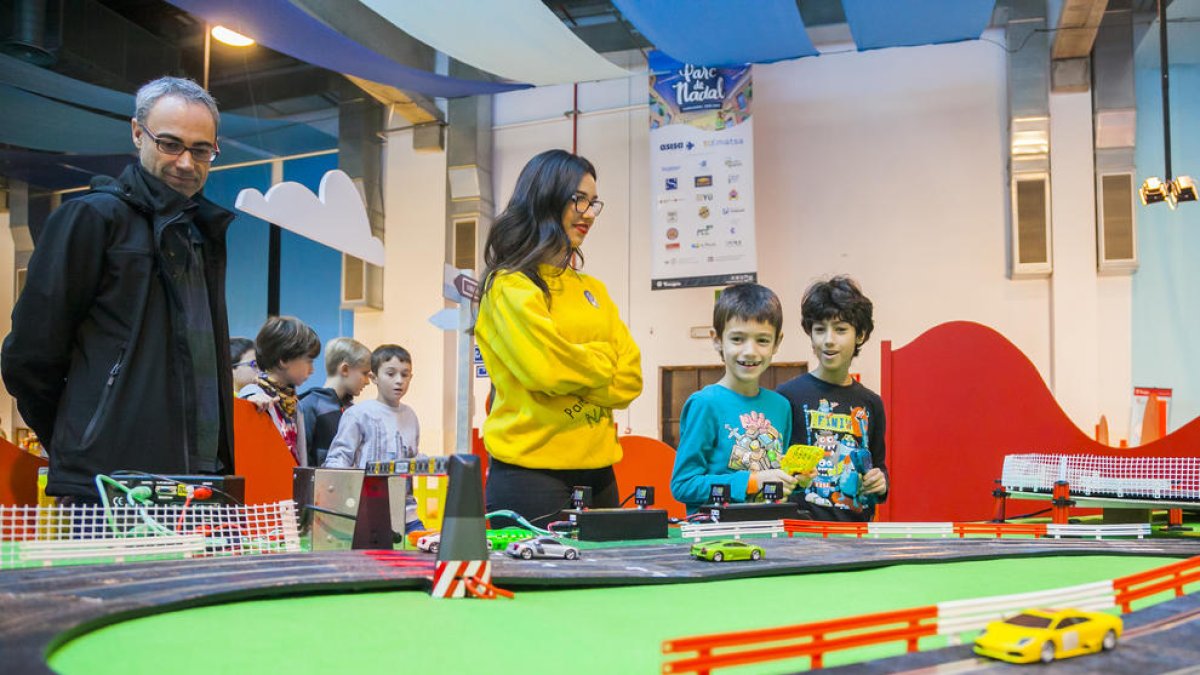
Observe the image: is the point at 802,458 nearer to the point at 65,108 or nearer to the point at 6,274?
the point at 6,274

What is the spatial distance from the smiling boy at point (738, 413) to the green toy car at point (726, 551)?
1151mm

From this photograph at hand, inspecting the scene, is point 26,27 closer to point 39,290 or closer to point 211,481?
point 39,290

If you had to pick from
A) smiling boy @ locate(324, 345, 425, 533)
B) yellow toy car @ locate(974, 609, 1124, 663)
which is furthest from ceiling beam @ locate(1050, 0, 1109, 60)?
yellow toy car @ locate(974, 609, 1124, 663)

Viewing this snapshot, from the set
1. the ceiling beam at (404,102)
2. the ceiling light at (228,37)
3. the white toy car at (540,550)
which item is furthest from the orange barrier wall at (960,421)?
the ceiling beam at (404,102)

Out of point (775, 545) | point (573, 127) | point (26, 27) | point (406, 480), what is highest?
point (573, 127)

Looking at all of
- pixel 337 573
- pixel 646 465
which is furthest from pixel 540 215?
pixel 646 465

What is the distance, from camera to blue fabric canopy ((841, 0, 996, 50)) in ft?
24.6

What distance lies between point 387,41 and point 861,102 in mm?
4796

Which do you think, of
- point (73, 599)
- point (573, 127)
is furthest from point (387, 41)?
point (73, 599)

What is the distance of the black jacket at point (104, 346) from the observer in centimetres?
181

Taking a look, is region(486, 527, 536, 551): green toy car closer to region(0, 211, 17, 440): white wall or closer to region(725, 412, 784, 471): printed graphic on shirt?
region(725, 412, 784, 471): printed graphic on shirt

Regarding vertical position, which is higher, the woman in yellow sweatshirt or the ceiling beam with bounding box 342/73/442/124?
the ceiling beam with bounding box 342/73/442/124

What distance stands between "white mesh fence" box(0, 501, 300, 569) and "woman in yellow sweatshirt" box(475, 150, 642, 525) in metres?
0.66

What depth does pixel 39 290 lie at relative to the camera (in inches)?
71.3
